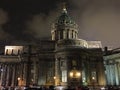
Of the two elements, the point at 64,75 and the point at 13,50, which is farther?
the point at 13,50

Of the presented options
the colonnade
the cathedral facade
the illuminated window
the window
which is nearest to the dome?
the cathedral facade

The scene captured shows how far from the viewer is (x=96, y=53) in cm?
6556

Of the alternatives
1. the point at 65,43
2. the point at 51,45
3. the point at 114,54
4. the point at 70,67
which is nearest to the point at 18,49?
the point at 51,45

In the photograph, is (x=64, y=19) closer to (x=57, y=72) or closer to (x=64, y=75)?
(x=57, y=72)

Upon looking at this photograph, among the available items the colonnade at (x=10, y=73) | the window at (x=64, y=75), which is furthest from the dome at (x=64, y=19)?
the window at (x=64, y=75)

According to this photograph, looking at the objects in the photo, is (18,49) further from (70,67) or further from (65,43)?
(70,67)

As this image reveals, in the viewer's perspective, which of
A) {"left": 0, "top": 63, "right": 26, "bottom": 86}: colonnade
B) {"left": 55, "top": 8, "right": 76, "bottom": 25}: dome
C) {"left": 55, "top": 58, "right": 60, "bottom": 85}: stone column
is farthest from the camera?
{"left": 55, "top": 8, "right": 76, "bottom": 25}: dome

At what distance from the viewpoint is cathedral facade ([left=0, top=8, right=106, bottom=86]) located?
190 feet

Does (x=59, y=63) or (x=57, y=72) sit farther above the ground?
(x=59, y=63)

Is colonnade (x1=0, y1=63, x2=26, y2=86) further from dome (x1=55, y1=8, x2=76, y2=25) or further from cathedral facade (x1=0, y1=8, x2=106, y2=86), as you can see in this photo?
dome (x1=55, y1=8, x2=76, y2=25)

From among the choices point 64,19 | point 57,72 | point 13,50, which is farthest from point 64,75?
point 13,50

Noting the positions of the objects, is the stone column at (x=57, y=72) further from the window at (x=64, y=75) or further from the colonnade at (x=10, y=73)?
the colonnade at (x=10, y=73)

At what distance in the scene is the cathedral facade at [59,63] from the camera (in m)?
58.0

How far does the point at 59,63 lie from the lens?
5991 cm
